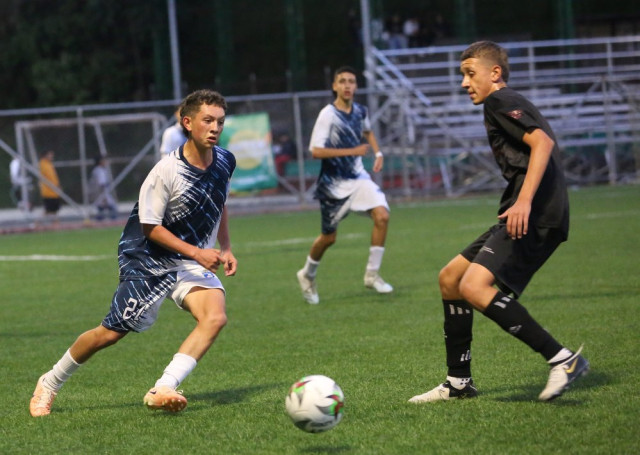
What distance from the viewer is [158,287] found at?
5.74 metres

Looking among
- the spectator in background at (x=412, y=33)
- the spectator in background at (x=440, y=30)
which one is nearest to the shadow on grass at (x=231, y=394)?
the spectator in background at (x=412, y=33)

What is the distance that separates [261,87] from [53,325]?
1073 inches

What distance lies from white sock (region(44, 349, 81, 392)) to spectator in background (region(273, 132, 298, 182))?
61.7ft

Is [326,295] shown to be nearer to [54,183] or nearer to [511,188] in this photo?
[511,188]

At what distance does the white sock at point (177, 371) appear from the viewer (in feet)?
17.5

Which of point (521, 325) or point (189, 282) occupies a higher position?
point (189, 282)

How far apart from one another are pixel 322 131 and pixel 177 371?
18.2ft

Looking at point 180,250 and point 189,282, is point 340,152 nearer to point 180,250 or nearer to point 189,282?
point 189,282

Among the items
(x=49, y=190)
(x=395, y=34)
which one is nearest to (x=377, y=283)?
(x=49, y=190)

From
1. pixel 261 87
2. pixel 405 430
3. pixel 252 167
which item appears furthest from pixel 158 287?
pixel 261 87

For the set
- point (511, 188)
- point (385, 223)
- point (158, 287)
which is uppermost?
point (511, 188)

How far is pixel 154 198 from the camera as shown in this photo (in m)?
5.62

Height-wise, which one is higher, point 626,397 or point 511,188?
point 511,188

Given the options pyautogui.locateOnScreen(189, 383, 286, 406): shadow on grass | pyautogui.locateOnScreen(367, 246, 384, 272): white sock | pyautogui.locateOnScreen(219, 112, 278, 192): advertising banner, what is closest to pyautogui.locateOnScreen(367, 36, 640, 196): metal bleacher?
pyautogui.locateOnScreen(219, 112, 278, 192): advertising banner
